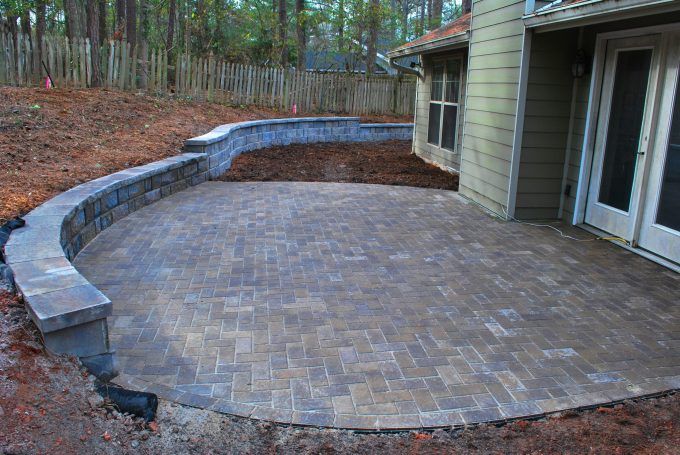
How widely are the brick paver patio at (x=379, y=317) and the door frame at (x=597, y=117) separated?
0.29 metres

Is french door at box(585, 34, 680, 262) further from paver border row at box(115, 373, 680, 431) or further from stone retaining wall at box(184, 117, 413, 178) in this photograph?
stone retaining wall at box(184, 117, 413, 178)

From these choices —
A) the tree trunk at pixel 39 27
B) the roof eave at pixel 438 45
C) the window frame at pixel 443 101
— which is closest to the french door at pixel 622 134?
the roof eave at pixel 438 45

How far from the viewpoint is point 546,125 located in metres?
6.73

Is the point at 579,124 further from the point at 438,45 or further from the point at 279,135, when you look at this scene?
the point at 279,135

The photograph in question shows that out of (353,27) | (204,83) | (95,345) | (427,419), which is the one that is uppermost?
(353,27)

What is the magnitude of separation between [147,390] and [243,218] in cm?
397

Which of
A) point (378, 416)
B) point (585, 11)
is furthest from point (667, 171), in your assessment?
point (378, 416)

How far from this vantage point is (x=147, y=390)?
10.1ft

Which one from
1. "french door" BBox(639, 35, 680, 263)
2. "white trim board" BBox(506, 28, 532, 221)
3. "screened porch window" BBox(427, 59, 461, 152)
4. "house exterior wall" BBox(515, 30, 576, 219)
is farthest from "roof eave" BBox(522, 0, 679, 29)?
"screened porch window" BBox(427, 59, 461, 152)

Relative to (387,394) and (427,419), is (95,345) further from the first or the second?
(427,419)

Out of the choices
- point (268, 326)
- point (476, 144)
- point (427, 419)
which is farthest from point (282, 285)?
point (476, 144)

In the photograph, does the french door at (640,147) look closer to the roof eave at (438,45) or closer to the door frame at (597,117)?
the door frame at (597,117)

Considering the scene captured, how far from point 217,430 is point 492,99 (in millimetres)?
5899

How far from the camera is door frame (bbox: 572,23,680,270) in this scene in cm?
531
